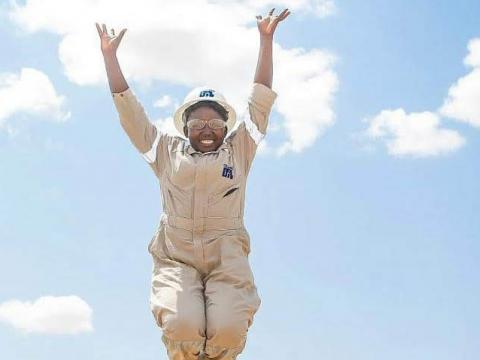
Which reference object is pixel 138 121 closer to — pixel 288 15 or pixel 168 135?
pixel 168 135

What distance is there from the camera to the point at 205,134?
724 centimetres

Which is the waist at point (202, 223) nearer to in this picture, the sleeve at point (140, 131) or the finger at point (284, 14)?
the sleeve at point (140, 131)

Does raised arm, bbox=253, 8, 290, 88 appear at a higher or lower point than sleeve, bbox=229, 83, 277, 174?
higher

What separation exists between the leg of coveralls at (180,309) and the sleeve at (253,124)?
1135mm

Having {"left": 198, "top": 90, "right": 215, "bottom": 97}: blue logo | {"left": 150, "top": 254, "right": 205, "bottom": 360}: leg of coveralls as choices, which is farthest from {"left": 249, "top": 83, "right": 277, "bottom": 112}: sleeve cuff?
{"left": 150, "top": 254, "right": 205, "bottom": 360}: leg of coveralls

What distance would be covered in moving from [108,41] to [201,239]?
2103 millimetres

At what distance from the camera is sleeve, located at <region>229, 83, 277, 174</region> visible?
7305mm

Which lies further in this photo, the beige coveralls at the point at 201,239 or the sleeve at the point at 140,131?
the sleeve at the point at 140,131

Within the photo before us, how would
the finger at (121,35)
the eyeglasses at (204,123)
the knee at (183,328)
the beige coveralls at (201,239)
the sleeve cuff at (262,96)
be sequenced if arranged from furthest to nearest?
1. the finger at (121,35)
2. the sleeve cuff at (262,96)
3. the eyeglasses at (204,123)
4. the beige coveralls at (201,239)
5. the knee at (183,328)

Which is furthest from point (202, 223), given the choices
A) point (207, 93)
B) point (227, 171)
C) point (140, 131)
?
point (207, 93)

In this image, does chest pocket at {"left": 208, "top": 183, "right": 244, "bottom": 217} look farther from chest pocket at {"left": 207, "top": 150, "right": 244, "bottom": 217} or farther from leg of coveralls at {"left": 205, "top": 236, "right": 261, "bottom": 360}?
leg of coveralls at {"left": 205, "top": 236, "right": 261, "bottom": 360}

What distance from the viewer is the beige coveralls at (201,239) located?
6.64m

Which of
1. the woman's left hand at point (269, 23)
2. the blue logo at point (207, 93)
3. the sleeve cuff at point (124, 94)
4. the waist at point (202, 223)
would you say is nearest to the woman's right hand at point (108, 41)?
the sleeve cuff at point (124, 94)

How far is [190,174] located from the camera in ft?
22.8
